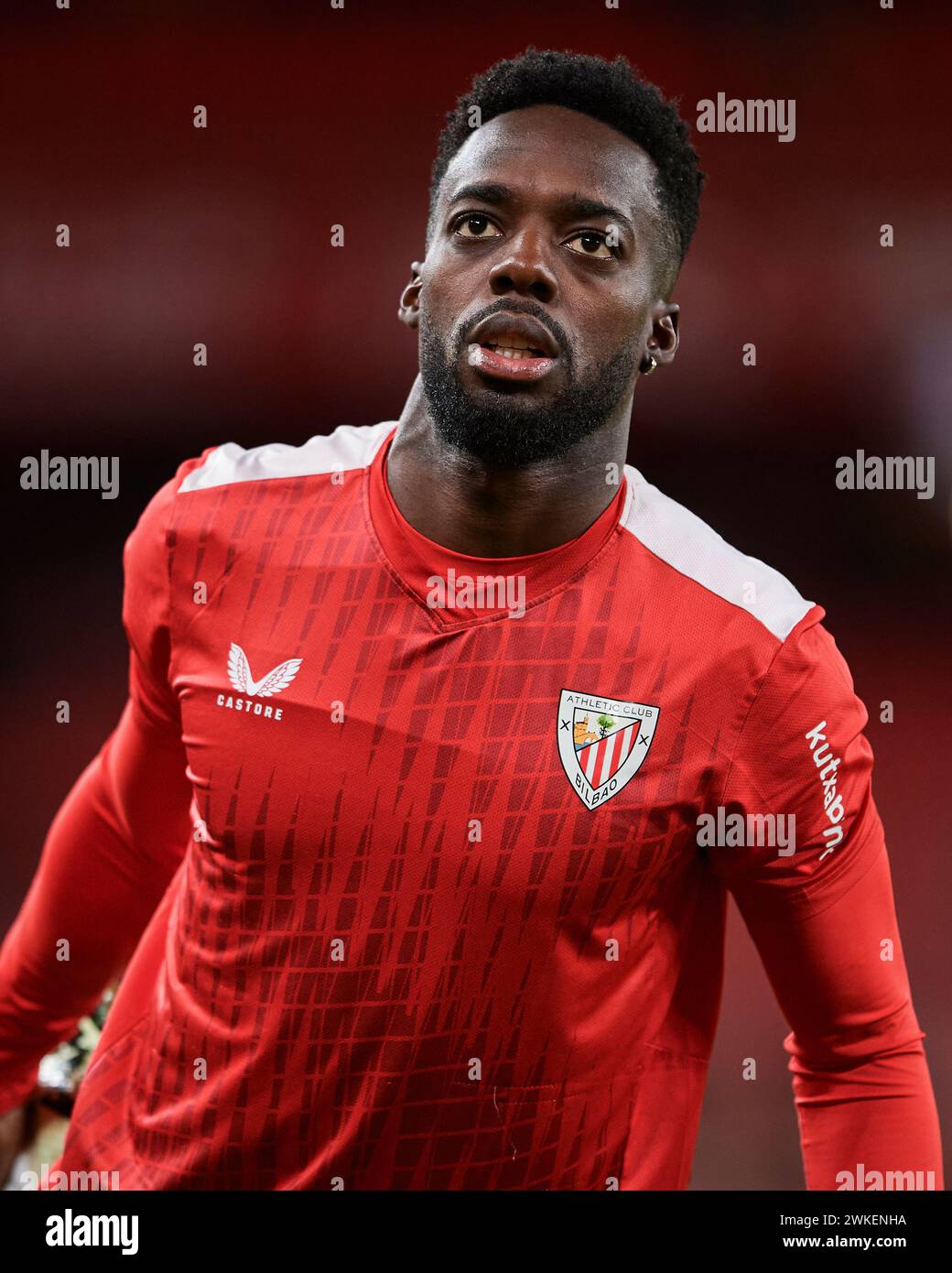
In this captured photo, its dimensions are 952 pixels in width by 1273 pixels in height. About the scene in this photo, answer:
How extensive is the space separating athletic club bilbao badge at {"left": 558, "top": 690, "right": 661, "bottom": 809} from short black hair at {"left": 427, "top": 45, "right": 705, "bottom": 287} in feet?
1.72

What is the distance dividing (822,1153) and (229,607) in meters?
0.95

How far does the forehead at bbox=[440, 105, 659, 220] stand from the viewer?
58.1 inches

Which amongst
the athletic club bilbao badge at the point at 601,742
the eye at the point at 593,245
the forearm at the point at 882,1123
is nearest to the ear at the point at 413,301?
the eye at the point at 593,245

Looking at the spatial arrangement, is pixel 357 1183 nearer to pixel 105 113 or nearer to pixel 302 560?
pixel 302 560

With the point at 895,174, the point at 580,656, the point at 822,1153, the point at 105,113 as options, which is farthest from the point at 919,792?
the point at 105,113

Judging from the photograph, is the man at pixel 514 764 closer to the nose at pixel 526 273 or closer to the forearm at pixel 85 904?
the nose at pixel 526 273

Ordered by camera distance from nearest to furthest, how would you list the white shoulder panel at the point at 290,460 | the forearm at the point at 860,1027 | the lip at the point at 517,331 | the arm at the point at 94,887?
the lip at the point at 517,331 < the forearm at the point at 860,1027 < the white shoulder panel at the point at 290,460 < the arm at the point at 94,887

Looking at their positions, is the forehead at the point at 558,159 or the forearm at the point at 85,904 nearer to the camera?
the forehead at the point at 558,159

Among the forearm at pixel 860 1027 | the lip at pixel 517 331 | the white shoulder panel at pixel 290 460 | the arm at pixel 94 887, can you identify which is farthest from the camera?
the arm at pixel 94 887

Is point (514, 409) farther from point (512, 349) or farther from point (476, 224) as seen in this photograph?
point (476, 224)

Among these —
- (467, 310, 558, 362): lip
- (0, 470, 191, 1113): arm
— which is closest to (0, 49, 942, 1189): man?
(467, 310, 558, 362): lip

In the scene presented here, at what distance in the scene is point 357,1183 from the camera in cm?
156

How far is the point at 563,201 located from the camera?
1467 millimetres

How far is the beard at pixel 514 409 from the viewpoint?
1.47m
